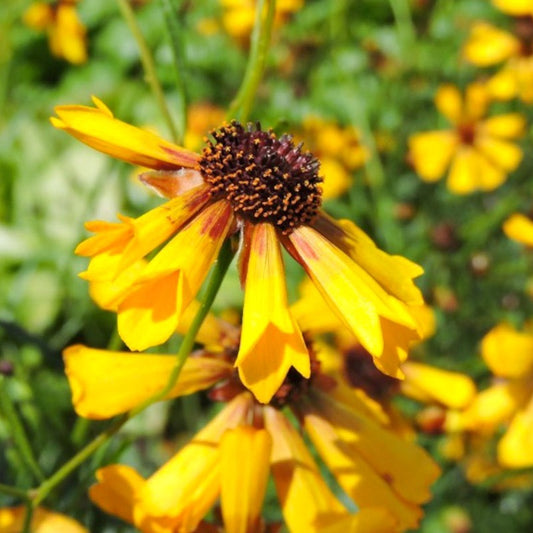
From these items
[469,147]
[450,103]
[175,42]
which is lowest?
[469,147]

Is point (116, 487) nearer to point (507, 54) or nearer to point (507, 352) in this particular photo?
point (507, 352)

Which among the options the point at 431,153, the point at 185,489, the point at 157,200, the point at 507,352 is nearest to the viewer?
the point at 185,489

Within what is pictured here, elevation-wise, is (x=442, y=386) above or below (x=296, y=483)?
below

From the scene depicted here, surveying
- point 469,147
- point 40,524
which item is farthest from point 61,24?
point 40,524

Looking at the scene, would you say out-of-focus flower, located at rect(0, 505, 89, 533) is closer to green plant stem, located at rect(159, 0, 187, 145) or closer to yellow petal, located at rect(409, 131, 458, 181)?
green plant stem, located at rect(159, 0, 187, 145)

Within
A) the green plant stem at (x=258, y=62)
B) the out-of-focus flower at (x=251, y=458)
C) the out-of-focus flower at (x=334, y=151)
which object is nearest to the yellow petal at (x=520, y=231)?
the out-of-focus flower at (x=251, y=458)

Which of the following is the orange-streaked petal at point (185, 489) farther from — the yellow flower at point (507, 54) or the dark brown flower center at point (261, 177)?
the yellow flower at point (507, 54)

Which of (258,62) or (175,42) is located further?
(175,42)

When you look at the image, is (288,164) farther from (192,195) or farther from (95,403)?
(95,403)
